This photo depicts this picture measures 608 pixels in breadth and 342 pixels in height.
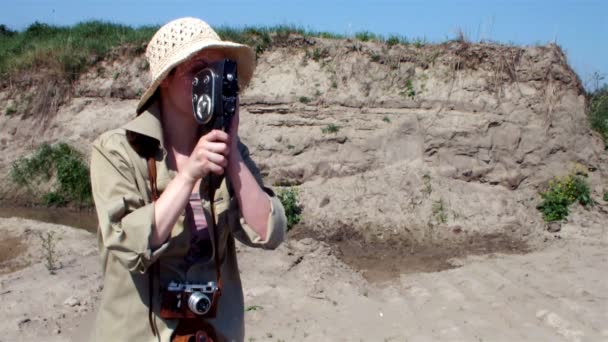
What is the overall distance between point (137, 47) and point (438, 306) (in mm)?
7475

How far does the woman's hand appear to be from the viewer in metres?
1.71

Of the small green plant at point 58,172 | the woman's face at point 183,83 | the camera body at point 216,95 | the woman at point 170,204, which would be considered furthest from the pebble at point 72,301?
the small green plant at point 58,172

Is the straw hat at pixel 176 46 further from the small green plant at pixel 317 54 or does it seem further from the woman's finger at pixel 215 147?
the small green plant at pixel 317 54

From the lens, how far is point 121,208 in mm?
1751

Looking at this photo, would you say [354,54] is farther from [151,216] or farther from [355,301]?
[151,216]

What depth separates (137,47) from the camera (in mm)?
10969

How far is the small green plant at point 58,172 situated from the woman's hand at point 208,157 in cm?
850

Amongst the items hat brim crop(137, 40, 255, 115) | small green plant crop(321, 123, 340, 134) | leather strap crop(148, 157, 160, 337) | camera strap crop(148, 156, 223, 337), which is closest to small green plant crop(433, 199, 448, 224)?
small green plant crop(321, 123, 340, 134)

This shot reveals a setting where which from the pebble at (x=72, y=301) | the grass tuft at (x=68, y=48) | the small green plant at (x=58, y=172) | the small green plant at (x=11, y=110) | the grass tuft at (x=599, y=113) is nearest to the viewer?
the pebble at (x=72, y=301)

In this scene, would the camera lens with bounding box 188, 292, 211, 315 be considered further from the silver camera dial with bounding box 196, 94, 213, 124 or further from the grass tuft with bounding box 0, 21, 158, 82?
the grass tuft with bounding box 0, 21, 158, 82

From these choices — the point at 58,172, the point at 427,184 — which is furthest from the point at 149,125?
the point at 58,172

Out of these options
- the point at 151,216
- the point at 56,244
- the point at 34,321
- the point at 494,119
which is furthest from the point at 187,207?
the point at 494,119

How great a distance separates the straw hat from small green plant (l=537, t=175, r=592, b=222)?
6.79m

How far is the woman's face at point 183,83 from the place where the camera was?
1.91 metres
